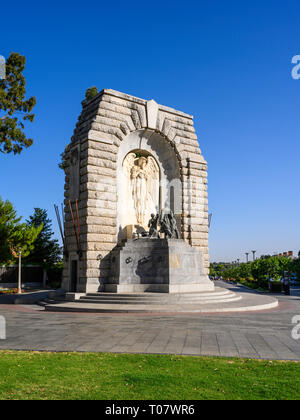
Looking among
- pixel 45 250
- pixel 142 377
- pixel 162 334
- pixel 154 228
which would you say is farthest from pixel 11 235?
pixel 142 377

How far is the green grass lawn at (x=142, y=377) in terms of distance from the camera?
5.88 m

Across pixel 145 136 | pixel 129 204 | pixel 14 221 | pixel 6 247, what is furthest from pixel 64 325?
pixel 14 221

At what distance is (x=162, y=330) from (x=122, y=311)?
5533 mm

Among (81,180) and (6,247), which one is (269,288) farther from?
(6,247)

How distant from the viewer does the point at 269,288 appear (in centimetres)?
3316

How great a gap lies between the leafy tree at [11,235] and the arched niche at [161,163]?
14.4 meters

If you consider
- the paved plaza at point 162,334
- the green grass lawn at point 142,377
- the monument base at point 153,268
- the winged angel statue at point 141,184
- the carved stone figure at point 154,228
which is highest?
the winged angel statue at point 141,184

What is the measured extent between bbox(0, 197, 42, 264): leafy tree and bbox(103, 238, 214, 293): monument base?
15424mm

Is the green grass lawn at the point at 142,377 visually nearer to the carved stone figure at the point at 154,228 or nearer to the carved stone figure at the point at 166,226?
the carved stone figure at the point at 154,228

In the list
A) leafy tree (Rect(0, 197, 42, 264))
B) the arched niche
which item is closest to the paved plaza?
the arched niche

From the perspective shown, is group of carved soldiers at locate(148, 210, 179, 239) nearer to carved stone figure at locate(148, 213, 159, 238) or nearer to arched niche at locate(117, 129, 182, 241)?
carved stone figure at locate(148, 213, 159, 238)

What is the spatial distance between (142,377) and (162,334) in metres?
4.92

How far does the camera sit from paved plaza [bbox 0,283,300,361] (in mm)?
9383

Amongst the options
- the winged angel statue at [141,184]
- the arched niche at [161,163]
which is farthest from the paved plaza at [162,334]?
the arched niche at [161,163]
